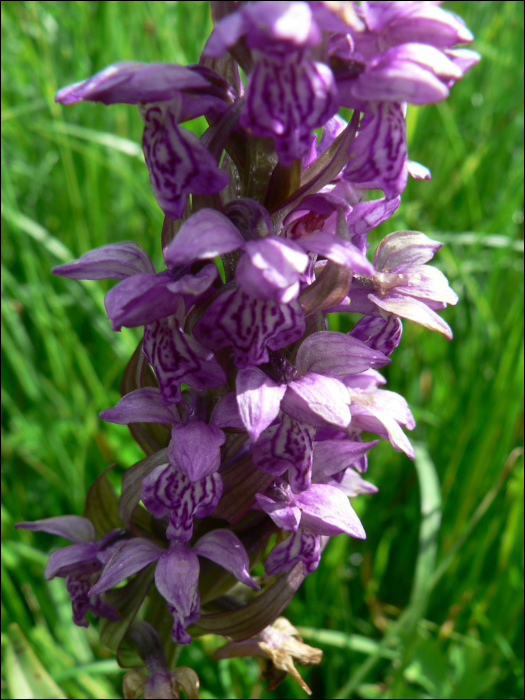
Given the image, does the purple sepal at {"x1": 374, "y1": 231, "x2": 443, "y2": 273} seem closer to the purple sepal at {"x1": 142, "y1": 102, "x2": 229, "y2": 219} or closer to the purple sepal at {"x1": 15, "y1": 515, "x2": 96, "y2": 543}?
the purple sepal at {"x1": 142, "y1": 102, "x2": 229, "y2": 219}

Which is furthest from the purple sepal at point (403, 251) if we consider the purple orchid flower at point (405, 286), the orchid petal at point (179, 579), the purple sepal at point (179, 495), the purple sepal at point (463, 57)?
the orchid petal at point (179, 579)

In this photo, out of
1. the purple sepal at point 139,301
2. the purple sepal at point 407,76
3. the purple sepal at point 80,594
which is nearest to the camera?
the purple sepal at point 407,76

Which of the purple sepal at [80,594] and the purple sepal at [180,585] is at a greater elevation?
the purple sepal at [180,585]

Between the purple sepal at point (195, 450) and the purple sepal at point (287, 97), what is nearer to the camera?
the purple sepal at point (287, 97)

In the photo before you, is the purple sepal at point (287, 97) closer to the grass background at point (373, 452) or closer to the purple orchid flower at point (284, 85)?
the purple orchid flower at point (284, 85)

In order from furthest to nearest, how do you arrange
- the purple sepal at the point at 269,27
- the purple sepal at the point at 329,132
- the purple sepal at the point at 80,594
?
the purple sepal at the point at 80,594
the purple sepal at the point at 329,132
the purple sepal at the point at 269,27

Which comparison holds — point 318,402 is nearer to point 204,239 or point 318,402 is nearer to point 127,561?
point 204,239

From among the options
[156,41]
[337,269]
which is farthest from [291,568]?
[156,41]
